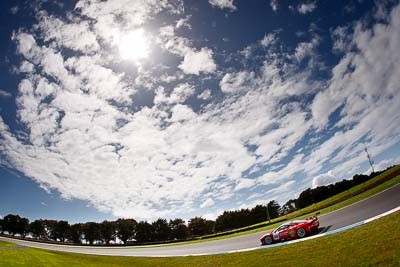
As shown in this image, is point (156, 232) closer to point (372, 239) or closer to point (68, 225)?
point (68, 225)

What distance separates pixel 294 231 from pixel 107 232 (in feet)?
318

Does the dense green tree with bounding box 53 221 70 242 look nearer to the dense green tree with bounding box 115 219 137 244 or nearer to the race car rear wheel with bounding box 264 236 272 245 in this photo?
the dense green tree with bounding box 115 219 137 244

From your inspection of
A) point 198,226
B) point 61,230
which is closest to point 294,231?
point 198,226

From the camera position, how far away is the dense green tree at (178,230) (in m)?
93.5

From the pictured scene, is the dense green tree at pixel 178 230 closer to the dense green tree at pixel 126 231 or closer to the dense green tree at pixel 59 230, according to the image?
the dense green tree at pixel 126 231

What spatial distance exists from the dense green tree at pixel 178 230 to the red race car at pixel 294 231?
84603 millimetres

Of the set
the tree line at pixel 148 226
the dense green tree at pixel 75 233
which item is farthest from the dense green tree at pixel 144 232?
the dense green tree at pixel 75 233

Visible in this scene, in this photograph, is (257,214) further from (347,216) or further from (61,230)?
(347,216)

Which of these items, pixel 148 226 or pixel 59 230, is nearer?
pixel 148 226

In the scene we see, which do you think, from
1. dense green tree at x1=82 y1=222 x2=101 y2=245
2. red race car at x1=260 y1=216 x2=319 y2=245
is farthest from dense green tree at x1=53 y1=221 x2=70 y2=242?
red race car at x1=260 y1=216 x2=319 y2=245

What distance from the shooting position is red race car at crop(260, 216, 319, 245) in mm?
14289

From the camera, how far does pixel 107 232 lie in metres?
95.1

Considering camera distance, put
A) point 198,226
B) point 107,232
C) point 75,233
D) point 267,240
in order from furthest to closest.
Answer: point 75,233 < point 198,226 < point 107,232 < point 267,240

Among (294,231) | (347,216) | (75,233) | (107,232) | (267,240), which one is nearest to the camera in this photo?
(294,231)
